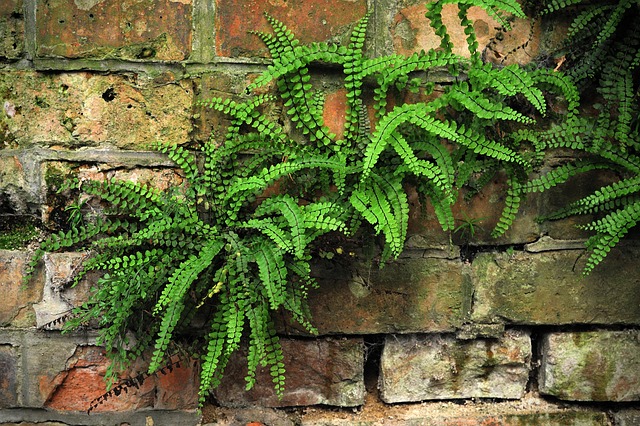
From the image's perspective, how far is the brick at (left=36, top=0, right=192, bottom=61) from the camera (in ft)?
7.48

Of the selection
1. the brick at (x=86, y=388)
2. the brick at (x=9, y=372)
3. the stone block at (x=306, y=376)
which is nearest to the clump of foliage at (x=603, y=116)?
the stone block at (x=306, y=376)

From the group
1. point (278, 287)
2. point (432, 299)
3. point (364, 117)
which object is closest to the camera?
point (278, 287)

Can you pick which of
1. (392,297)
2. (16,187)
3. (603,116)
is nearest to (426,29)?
(603,116)

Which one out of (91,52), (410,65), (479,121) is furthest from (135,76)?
(479,121)

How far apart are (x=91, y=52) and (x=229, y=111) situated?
0.53 metres

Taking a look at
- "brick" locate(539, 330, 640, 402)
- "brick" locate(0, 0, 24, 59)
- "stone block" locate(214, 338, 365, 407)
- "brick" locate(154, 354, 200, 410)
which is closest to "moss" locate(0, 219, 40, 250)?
"brick" locate(0, 0, 24, 59)

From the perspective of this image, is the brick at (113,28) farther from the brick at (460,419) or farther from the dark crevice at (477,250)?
the brick at (460,419)

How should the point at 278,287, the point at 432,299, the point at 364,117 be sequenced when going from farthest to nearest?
the point at 432,299
the point at 364,117
the point at 278,287

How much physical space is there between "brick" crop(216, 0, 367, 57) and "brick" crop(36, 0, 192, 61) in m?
0.13

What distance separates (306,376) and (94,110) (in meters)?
1.28

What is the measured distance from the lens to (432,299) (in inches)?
99.4

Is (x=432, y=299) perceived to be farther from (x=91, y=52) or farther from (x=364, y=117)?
(x=91, y=52)

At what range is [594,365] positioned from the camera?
2594mm

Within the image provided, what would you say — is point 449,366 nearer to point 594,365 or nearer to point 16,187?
point 594,365
